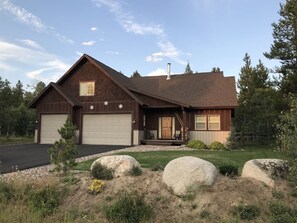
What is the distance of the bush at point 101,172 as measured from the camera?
7.55 m

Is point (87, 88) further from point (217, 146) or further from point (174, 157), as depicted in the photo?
point (174, 157)

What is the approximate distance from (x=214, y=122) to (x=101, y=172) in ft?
51.4

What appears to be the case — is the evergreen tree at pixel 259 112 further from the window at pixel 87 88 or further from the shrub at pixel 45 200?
the shrub at pixel 45 200

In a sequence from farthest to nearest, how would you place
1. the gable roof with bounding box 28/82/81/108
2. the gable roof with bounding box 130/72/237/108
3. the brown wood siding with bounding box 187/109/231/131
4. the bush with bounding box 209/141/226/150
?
the gable roof with bounding box 28/82/81/108 < the gable roof with bounding box 130/72/237/108 < the brown wood siding with bounding box 187/109/231/131 < the bush with bounding box 209/141/226/150

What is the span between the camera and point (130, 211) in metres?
5.62

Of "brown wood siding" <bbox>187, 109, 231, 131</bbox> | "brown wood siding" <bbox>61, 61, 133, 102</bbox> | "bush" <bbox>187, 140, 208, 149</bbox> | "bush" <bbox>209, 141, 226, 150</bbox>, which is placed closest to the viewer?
"bush" <bbox>187, 140, 208, 149</bbox>

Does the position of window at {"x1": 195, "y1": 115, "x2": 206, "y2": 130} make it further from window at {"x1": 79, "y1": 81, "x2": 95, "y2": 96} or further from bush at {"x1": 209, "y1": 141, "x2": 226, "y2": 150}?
window at {"x1": 79, "y1": 81, "x2": 95, "y2": 96}

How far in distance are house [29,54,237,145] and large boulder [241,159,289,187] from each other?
46.7ft

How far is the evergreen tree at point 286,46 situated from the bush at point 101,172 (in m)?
20.4

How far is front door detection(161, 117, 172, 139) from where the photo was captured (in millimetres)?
23250

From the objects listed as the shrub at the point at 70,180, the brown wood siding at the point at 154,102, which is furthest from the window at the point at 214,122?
the shrub at the point at 70,180

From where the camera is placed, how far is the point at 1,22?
1656cm

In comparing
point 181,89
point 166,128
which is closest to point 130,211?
Answer: point 166,128

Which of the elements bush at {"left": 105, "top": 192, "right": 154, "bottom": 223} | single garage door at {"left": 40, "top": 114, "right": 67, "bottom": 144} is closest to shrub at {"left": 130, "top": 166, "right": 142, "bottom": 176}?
bush at {"left": 105, "top": 192, "right": 154, "bottom": 223}
